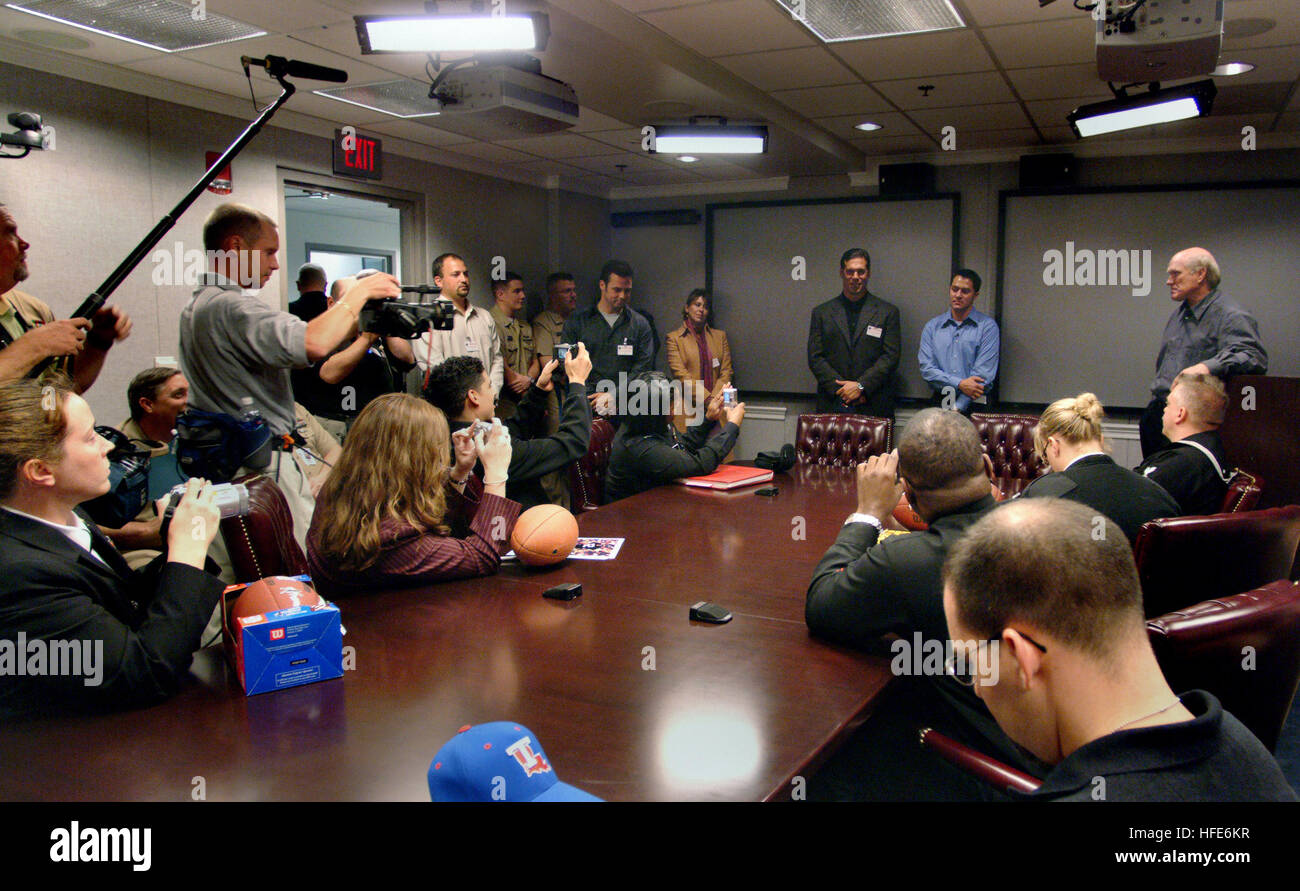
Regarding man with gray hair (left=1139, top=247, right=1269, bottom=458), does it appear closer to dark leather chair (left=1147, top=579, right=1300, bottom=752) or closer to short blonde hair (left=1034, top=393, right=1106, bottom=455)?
short blonde hair (left=1034, top=393, right=1106, bottom=455)

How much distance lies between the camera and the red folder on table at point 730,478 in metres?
3.82

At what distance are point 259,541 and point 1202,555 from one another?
2284 mm

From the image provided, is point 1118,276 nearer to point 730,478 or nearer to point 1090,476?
point 730,478

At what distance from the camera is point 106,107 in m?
4.40

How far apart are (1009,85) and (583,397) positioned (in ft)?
10.3

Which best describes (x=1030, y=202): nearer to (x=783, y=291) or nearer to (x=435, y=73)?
(x=783, y=291)

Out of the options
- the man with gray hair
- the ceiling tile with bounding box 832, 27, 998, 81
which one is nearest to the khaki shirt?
the ceiling tile with bounding box 832, 27, 998, 81

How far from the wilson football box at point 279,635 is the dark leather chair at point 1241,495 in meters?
2.79

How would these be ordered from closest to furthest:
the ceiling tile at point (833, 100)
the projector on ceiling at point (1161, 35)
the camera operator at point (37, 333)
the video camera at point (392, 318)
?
1. the camera operator at point (37, 333)
2. the video camera at point (392, 318)
3. the projector on ceiling at point (1161, 35)
4. the ceiling tile at point (833, 100)

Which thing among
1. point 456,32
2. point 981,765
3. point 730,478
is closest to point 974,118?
point 730,478

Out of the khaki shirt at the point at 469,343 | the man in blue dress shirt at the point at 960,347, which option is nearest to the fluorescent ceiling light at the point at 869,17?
the man in blue dress shirt at the point at 960,347

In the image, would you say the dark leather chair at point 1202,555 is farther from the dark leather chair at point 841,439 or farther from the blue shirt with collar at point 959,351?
the blue shirt with collar at point 959,351
